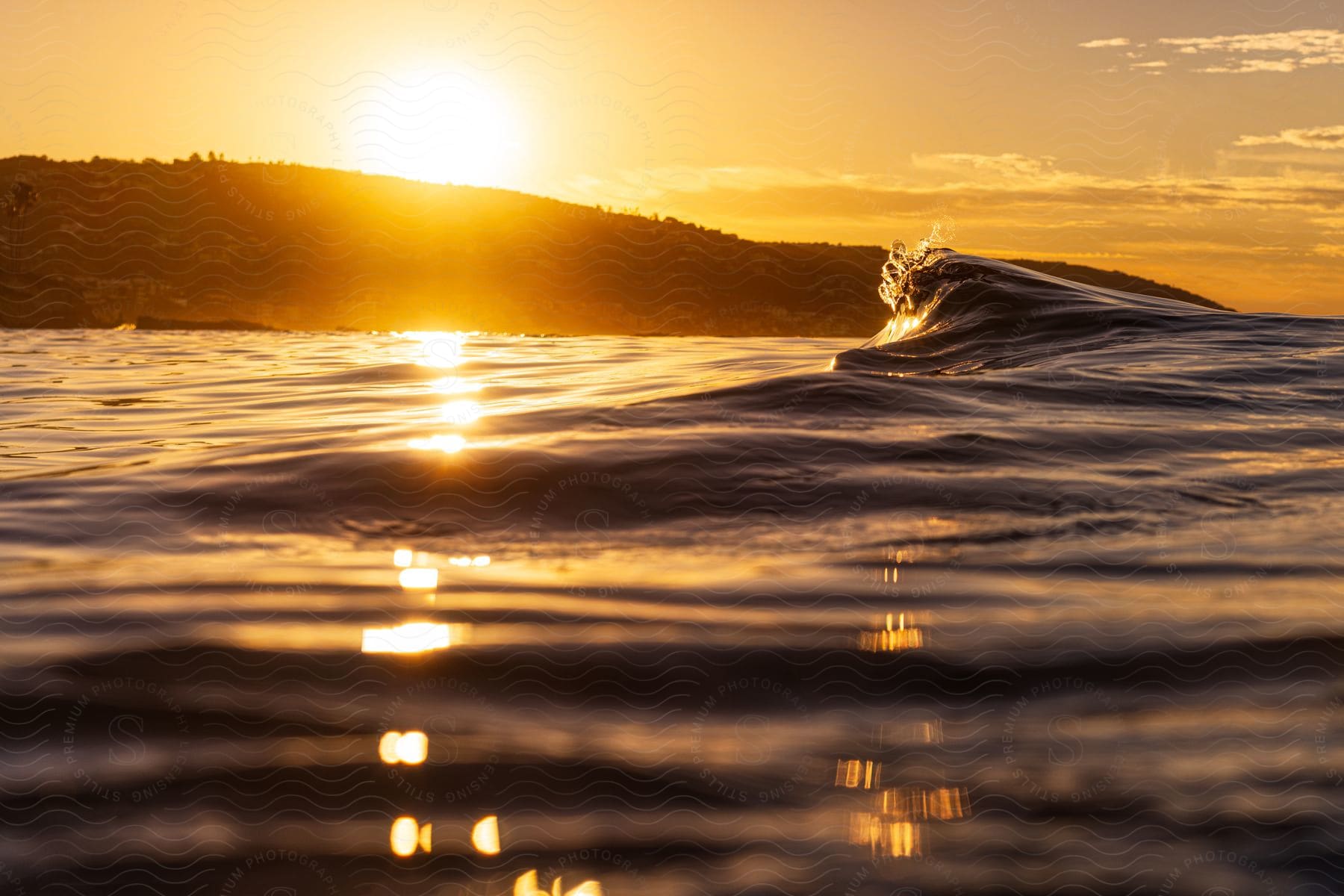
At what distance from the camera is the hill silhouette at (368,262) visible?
57.4 metres

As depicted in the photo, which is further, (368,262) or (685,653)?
(368,262)

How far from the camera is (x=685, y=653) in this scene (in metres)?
3.55

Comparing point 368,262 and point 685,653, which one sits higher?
point 368,262

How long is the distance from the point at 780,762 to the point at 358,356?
15318 mm

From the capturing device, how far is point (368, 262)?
210 ft

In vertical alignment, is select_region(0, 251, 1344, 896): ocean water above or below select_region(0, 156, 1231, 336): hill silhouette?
below

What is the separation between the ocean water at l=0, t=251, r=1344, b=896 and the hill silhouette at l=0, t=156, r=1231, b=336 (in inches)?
1867

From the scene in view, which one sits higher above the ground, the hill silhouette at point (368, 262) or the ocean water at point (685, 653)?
the hill silhouette at point (368, 262)

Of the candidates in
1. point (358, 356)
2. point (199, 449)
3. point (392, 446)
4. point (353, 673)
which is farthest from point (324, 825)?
point (358, 356)

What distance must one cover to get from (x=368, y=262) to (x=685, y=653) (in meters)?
64.4

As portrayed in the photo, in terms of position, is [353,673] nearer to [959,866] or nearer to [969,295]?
[959,866]

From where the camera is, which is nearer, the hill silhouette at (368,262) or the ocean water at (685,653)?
the ocean water at (685,653)

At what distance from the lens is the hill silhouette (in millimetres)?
57375

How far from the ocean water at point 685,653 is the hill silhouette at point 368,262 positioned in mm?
47417
